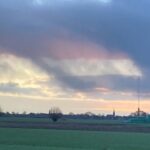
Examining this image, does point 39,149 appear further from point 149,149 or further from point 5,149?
point 149,149

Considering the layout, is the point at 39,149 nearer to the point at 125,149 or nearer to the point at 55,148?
the point at 55,148

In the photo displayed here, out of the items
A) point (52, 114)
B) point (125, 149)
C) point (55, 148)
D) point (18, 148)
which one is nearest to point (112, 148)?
point (125, 149)

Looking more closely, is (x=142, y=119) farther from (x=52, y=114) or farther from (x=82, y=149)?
(x=82, y=149)

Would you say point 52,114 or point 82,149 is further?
point 52,114

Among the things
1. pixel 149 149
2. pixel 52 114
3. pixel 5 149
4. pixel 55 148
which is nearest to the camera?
pixel 5 149

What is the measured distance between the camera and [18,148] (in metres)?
51.0

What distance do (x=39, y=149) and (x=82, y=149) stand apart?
442 centimetres

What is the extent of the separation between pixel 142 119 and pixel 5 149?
500 ft

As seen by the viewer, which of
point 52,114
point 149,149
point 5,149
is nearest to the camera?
point 5,149

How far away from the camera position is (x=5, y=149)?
161ft

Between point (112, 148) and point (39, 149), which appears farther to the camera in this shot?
point (112, 148)

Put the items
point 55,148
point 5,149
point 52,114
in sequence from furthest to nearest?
point 52,114
point 55,148
point 5,149

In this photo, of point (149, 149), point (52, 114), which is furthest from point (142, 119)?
point (149, 149)

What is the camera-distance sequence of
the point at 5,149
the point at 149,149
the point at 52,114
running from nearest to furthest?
1. the point at 5,149
2. the point at 149,149
3. the point at 52,114
